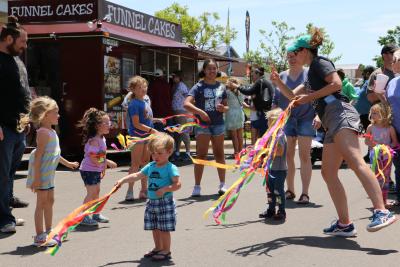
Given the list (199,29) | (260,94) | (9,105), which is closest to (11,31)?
(9,105)

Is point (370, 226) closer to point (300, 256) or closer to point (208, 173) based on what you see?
point (300, 256)

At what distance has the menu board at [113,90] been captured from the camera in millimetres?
13703

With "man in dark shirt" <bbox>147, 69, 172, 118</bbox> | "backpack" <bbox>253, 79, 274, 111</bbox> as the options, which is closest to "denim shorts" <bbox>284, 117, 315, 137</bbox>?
"backpack" <bbox>253, 79, 274, 111</bbox>

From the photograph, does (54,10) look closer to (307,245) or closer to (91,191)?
(91,191)

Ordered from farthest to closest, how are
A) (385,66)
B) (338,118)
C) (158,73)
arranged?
(158,73)
(385,66)
(338,118)

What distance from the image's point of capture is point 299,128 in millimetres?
8398

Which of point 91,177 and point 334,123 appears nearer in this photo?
point 334,123

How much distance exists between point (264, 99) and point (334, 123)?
652 centimetres

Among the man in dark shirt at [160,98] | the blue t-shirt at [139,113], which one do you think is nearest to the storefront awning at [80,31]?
the man in dark shirt at [160,98]

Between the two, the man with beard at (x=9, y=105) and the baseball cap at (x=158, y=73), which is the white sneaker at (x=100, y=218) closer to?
the man with beard at (x=9, y=105)

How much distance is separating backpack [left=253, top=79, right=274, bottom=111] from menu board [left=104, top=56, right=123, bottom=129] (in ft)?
10.7

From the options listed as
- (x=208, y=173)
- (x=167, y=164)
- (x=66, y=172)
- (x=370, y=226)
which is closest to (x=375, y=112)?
(x=370, y=226)

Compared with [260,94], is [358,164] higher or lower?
lower

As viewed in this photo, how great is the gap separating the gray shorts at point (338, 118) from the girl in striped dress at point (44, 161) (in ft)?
8.84
